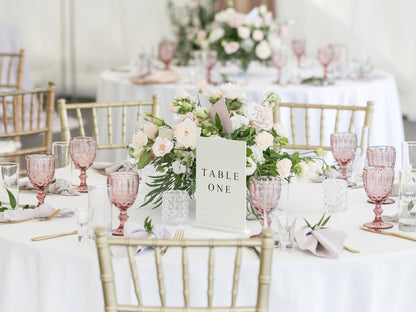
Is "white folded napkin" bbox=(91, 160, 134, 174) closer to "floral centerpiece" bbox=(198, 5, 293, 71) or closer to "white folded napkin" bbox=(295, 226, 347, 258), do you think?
"white folded napkin" bbox=(295, 226, 347, 258)

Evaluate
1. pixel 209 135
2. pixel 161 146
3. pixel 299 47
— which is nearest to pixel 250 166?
pixel 209 135

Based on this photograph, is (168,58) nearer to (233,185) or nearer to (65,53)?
(233,185)

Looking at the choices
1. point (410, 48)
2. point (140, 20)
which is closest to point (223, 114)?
point (410, 48)

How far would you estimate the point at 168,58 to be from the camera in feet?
18.2

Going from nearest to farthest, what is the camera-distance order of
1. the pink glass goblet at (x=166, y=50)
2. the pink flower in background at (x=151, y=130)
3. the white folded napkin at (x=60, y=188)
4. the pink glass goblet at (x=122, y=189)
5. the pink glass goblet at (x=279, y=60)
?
the pink glass goblet at (x=122, y=189)
the pink flower in background at (x=151, y=130)
the white folded napkin at (x=60, y=188)
the pink glass goblet at (x=279, y=60)
the pink glass goblet at (x=166, y=50)

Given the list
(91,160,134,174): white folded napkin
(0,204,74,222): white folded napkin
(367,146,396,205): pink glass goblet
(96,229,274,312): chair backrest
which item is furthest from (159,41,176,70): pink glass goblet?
(96,229,274,312): chair backrest

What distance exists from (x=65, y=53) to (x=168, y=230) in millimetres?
8121

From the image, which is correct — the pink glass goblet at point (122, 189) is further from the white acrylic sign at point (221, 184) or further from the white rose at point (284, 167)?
the white rose at point (284, 167)

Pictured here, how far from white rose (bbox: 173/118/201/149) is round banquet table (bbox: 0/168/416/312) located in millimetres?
278

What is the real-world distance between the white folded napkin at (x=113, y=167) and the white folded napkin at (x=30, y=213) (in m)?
0.51

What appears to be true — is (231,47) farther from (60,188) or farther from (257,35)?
(60,188)

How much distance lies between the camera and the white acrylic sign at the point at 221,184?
7.13 feet

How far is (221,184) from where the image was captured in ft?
7.26

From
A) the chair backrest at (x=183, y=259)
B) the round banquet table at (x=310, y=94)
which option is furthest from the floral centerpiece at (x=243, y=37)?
the chair backrest at (x=183, y=259)
